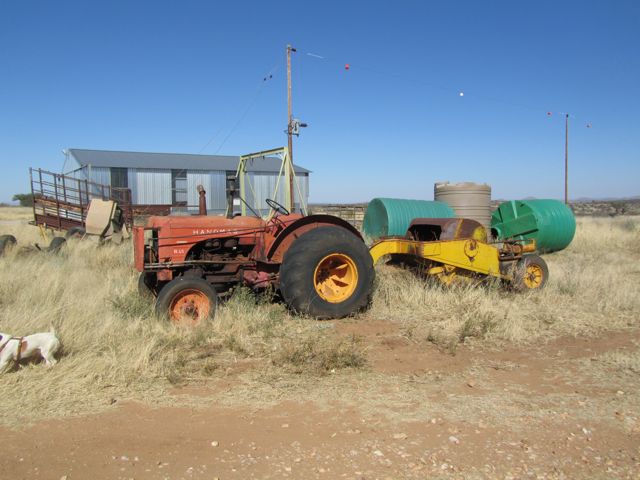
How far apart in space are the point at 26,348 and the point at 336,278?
3399 mm

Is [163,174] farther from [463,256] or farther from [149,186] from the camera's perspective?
[463,256]

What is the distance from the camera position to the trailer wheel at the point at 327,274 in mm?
5820

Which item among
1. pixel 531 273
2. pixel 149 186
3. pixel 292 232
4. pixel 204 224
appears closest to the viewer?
pixel 204 224

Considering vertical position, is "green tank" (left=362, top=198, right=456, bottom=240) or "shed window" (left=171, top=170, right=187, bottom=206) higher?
"shed window" (left=171, top=170, right=187, bottom=206)

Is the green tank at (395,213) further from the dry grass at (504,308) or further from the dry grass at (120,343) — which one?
the dry grass at (120,343)

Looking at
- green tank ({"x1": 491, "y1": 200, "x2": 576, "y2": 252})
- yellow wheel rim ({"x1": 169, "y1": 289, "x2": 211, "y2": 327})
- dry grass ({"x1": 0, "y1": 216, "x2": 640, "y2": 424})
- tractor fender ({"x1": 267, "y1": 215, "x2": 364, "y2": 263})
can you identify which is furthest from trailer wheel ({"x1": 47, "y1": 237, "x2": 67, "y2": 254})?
green tank ({"x1": 491, "y1": 200, "x2": 576, "y2": 252})

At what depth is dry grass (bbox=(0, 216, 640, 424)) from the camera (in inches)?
156

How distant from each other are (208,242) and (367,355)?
2.49 meters

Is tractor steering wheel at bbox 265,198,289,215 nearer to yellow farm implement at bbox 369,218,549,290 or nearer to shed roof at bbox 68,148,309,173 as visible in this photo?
yellow farm implement at bbox 369,218,549,290

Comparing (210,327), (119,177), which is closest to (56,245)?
(210,327)

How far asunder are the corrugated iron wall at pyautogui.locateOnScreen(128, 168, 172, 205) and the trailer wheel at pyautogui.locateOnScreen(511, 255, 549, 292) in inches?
991

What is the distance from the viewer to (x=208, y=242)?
6.24m

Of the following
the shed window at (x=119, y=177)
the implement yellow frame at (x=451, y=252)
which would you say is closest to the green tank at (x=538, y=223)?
the implement yellow frame at (x=451, y=252)

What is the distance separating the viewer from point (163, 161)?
31172 mm
